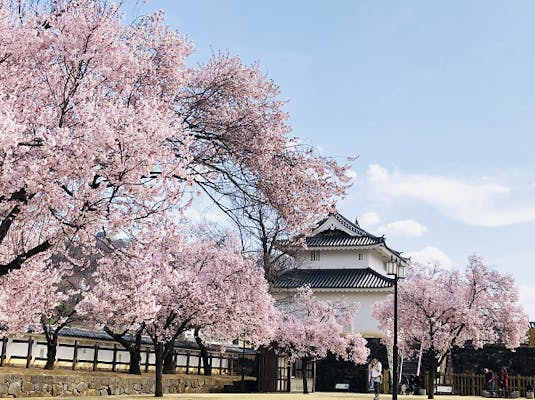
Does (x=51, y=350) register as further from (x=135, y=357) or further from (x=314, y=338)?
(x=314, y=338)

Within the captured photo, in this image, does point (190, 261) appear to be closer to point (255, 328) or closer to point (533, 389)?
point (255, 328)

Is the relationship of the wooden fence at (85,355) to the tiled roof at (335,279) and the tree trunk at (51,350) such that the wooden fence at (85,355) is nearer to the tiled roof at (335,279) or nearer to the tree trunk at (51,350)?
the tree trunk at (51,350)

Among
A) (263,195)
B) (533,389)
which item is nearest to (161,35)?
(263,195)

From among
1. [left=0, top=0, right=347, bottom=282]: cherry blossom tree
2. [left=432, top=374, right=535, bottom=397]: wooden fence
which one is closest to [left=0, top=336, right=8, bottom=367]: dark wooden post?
[left=0, top=0, right=347, bottom=282]: cherry blossom tree

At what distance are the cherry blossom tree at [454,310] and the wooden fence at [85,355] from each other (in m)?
8.86

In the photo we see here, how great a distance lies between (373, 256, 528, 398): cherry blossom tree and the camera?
99.9 ft

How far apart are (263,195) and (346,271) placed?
33.0m

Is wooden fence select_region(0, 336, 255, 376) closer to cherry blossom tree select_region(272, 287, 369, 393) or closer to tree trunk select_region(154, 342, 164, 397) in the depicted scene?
cherry blossom tree select_region(272, 287, 369, 393)

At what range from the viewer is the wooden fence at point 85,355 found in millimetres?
25016

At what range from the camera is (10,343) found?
981 inches

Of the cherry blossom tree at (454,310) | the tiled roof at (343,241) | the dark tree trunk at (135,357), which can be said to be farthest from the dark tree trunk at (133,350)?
the tiled roof at (343,241)

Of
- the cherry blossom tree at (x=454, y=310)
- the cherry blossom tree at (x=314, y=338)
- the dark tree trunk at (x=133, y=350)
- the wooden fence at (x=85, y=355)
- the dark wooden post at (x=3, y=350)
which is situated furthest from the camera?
the cherry blossom tree at (x=314, y=338)

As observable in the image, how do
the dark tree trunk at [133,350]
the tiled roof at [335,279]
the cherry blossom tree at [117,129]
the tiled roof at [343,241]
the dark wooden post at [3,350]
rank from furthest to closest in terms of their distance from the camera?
the tiled roof at [343,241] → the tiled roof at [335,279] → the dark tree trunk at [133,350] → the dark wooden post at [3,350] → the cherry blossom tree at [117,129]

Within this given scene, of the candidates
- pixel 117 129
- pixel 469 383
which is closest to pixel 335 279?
pixel 469 383
